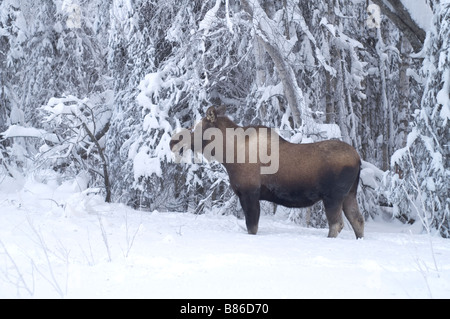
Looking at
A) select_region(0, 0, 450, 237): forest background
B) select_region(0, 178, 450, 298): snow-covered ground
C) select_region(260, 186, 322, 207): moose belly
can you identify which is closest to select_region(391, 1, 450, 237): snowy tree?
select_region(0, 0, 450, 237): forest background

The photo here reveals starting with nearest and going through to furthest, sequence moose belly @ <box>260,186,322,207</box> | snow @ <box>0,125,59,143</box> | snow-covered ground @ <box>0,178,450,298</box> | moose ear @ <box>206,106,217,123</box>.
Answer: snow-covered ground @ <box>0,178,450,298</box>
moose belly @ <box>260,186,322,207</box>
moose ear @ <box>206,106,217,123</box>
snow @ <box>0,125,59,143</box>

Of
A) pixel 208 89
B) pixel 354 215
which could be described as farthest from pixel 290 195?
pixel 208 89

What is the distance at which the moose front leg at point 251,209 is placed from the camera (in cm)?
643

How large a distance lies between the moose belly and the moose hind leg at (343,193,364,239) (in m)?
0.48

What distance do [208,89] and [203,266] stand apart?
286 inches

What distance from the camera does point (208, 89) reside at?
422 inches

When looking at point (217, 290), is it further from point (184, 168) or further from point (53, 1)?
point (53, 1)

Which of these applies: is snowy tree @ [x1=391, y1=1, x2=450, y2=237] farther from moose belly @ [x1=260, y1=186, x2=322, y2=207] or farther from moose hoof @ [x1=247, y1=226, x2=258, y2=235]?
moose hoof @ [x1=247, y1=226, x2=258, y2=235]

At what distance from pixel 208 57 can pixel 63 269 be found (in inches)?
307

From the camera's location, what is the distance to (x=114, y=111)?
11.8 metres

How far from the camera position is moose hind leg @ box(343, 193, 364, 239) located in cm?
661

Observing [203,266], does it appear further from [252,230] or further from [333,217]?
[333,217]

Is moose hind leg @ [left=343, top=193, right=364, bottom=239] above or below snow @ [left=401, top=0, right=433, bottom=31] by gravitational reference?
below

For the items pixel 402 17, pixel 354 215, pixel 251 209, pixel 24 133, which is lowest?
pixel 354 215
